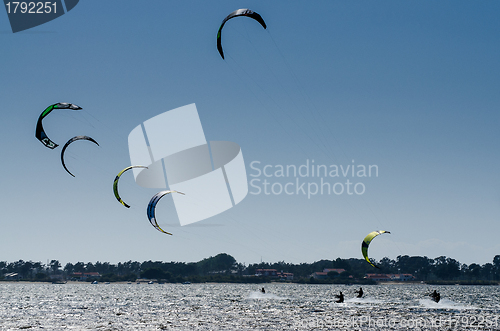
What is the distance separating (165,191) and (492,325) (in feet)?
75.8

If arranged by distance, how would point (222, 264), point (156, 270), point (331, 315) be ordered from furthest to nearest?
point (222, 264), point (156, 270), point (331, 315)

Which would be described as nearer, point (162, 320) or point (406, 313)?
point (162, 320)

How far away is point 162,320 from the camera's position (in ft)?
112

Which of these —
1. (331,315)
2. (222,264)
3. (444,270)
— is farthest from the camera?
(222,264)

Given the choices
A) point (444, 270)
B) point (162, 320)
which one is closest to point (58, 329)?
point (162, 320)

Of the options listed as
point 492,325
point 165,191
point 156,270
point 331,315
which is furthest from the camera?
point 156,270

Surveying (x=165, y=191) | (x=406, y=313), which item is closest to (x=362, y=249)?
(x=406, y=313)

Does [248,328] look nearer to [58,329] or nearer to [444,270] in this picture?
[58,329]

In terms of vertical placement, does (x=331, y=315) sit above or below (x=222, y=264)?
below

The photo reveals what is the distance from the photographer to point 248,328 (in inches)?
1151

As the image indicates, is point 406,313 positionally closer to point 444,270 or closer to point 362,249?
point 362,249

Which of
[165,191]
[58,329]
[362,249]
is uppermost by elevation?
[165,191]

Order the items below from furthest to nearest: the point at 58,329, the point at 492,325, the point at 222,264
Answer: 1. the point at 222,264
2. the point at 492,325
3. the point at 58,329

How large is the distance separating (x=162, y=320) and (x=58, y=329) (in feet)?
25.1
